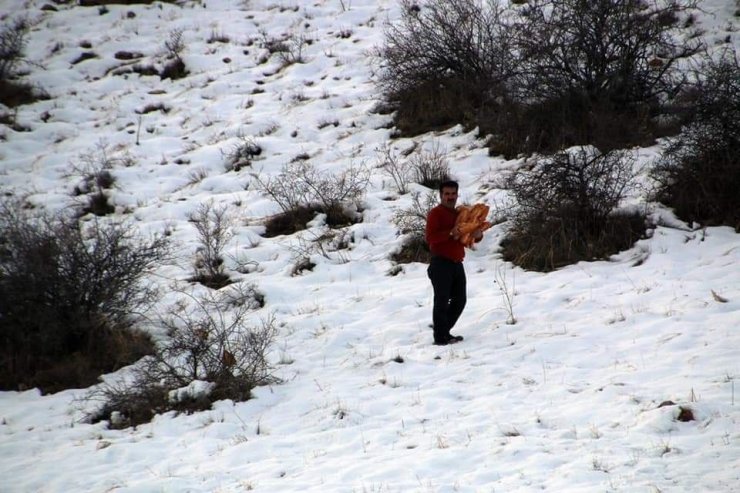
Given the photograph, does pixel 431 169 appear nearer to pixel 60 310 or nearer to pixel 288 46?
pixel 60 310

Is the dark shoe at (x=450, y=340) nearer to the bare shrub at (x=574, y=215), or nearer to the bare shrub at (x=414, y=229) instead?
the bare shrub at (x=574, y=215)

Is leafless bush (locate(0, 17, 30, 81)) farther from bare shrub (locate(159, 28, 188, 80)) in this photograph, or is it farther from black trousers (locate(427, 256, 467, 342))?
black trousers (locate(427, 256, 467, 342))

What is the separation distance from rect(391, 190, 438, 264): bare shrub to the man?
250 centimetres

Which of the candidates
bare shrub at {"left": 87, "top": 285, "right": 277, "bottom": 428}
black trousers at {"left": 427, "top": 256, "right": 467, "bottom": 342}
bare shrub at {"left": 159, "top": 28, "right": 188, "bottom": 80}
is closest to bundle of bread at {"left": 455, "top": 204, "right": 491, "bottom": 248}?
black trousers at {"left": 427, "top": 256, "right": 467, "bottom": 342}

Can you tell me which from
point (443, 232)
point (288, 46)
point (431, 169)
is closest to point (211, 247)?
point (431, 169)

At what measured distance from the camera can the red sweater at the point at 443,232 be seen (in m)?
7.15

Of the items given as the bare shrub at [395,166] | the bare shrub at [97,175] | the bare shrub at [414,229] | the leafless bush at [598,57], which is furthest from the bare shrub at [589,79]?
the bare shrub at [97,175]

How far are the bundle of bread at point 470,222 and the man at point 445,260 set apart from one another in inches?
1.8

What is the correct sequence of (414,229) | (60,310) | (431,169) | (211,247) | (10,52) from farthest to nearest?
1. (10,52)
2. (431,169)
3. (211,247)
4. (414,229)
5. (60,310)

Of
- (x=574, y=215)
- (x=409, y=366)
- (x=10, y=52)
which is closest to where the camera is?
(x=409, y=366)

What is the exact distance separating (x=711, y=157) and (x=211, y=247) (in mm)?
7400

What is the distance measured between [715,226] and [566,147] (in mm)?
3143

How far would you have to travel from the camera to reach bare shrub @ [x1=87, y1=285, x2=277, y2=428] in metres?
6.82

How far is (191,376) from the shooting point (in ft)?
23.6
